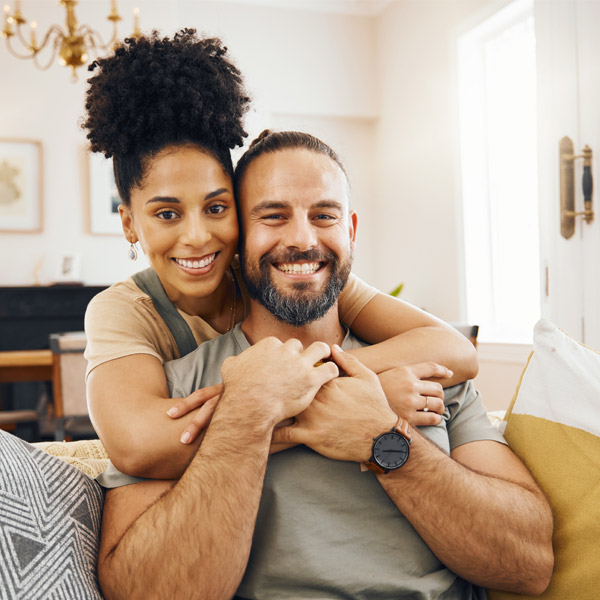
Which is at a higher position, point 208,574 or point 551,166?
point 551,166

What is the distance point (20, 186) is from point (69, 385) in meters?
2.51

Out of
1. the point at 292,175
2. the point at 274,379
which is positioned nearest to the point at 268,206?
the point at 292,175

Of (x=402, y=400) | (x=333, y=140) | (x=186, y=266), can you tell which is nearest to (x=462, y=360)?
(x=402, y=400)

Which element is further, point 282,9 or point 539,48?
point 282,9

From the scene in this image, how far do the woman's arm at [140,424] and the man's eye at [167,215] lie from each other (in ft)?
1.21

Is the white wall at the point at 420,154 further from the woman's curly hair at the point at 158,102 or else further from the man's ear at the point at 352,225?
the woman's curly hair at the point at 158,102

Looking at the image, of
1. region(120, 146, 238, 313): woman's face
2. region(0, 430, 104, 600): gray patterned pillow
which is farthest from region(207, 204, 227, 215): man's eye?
region(0, 430, 104, 600): gray patterned pillow

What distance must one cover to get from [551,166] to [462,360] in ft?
8.36

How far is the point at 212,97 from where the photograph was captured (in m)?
1.39

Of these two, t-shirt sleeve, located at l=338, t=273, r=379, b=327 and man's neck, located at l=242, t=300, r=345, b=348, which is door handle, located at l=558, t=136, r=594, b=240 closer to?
t-shirt sleeve, located at l=338, t=273, r=379, b=327

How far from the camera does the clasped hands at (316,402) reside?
42.6 inches

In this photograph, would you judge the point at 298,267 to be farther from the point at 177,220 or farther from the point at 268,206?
the point at 177,220

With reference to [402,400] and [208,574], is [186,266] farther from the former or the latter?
[208,574]

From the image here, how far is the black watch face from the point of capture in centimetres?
108
